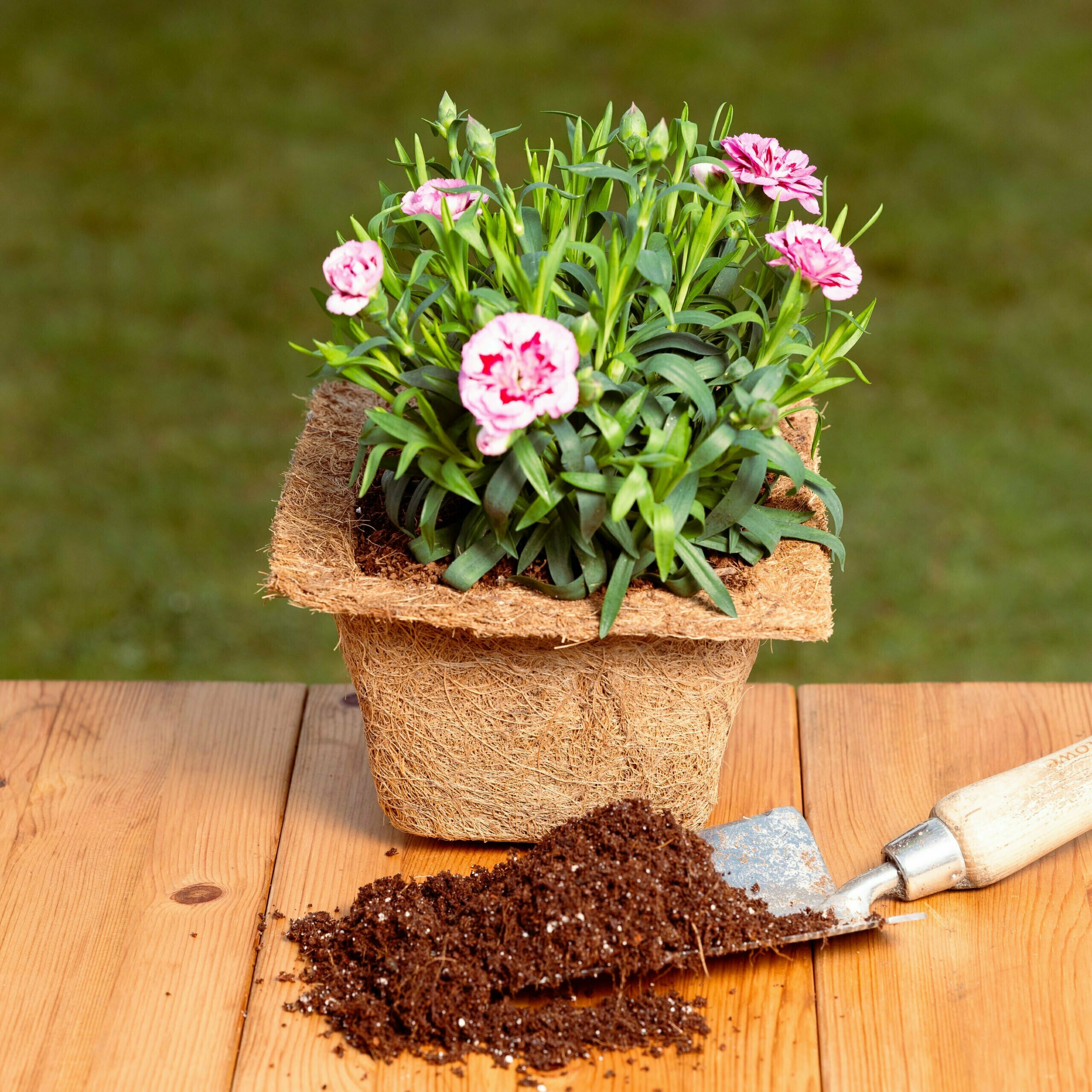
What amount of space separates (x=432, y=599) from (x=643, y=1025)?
0.33m

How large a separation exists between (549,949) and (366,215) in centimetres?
258

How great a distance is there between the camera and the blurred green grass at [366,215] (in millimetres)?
2439

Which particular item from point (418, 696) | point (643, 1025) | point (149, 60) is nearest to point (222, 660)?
point (418, 696)

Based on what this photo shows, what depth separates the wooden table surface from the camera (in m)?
0.92

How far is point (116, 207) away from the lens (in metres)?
3.31

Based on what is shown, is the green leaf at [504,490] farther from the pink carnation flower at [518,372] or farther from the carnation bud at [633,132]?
the carnation bud at [633,132]

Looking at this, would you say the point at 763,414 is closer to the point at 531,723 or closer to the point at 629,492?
the point at 629,492

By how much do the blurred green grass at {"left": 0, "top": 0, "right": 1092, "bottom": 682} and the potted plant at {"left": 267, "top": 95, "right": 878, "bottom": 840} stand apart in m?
1.34

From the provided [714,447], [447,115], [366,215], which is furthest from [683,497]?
[366,215]

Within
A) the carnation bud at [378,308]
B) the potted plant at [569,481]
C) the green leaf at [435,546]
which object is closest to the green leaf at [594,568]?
the potted plant at [569,481]

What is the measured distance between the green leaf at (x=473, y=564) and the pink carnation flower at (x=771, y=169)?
0.34 m

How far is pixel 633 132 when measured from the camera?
41.4 inches

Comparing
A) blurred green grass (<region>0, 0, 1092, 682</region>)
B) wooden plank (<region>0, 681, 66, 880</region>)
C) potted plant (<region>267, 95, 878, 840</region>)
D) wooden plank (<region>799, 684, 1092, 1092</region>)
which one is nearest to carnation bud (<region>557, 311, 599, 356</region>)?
potted plant (<region>267, 95, 878, 840</region>)

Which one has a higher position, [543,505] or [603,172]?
[603,172]
